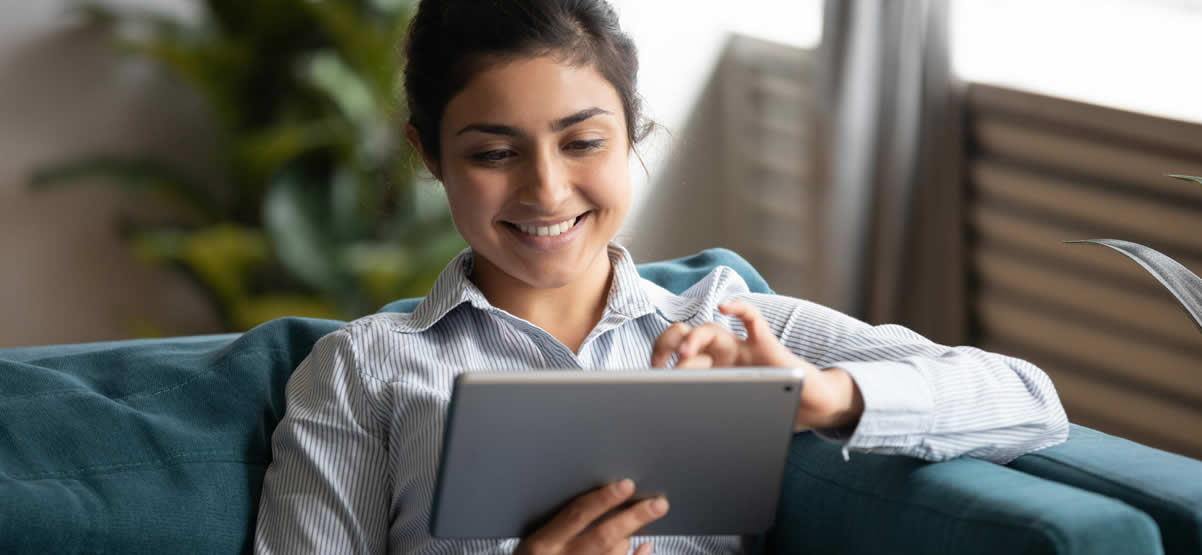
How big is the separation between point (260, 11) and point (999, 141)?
1.96 m

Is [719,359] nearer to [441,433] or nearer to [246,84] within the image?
[441,433]

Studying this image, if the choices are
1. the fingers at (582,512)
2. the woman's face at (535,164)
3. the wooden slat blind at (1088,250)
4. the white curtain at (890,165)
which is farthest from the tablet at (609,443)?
the white curtain at (890,165)

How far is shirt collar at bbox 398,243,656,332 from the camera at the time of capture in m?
1.40

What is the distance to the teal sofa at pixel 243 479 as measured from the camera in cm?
117

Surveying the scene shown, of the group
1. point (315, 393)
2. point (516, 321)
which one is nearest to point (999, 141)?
point (516, 321)

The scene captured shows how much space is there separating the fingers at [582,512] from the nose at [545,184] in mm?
346

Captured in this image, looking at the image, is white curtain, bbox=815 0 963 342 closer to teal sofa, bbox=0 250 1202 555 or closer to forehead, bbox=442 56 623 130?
teal sofa, bbox=0 250 1202 555

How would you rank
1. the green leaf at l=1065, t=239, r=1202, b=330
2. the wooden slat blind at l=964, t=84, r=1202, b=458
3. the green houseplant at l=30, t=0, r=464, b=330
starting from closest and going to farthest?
the green leaf at l=1065, t=239, r=1202, b=330, the wooden slat blind at l=964, t=84, r=1202, b=458, the green houseplant at l=30, t=0, r=464, b=330

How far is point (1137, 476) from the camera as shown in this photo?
124cm

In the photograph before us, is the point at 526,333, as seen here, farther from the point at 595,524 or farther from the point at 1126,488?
the point at 1126,488

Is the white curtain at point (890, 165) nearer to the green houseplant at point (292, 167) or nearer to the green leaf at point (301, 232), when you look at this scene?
the green houseplant at point (292, 167)

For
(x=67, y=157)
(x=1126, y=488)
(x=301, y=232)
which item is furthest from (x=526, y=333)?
(x=67, y=157)

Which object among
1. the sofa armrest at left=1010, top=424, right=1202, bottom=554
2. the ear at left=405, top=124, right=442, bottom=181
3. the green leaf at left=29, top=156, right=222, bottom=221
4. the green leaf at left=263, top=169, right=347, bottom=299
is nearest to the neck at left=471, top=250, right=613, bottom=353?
the ear at left=405, top=124, right=442, bottom=181

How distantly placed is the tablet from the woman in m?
0.11
